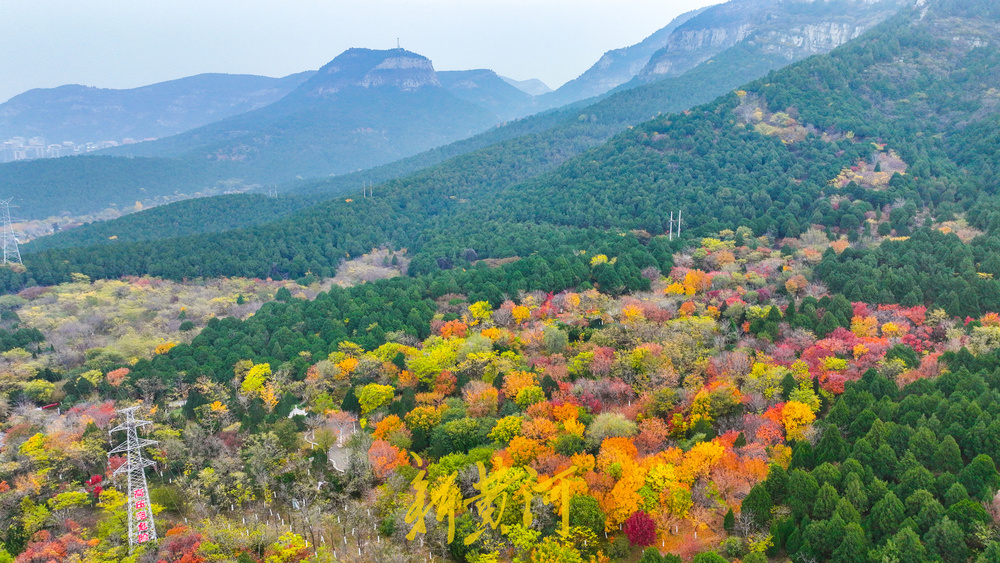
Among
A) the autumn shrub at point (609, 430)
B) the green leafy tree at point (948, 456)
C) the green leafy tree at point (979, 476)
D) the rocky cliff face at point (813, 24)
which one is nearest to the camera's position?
the green leafy tree at point (979, 476)

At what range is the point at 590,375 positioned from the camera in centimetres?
4581

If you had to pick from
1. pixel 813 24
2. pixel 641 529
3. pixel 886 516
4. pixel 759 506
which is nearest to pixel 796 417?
pixel 759 506

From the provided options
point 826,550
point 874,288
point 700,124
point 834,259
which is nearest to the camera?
point 826,550

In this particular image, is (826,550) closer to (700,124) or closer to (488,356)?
(488,356)

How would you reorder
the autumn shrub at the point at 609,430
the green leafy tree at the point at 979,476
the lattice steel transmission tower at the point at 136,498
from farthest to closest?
the autumn shrub at the point at 609,430
the lattice steel transmission tower at the point at 136,498
the green leafy tree at the point at 979,476

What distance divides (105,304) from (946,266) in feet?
314

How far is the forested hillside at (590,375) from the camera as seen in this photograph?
97.2ft

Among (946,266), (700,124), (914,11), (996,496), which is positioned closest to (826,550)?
(996,496)

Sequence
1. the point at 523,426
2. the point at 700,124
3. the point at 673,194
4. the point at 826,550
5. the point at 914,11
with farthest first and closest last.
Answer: the point at 914,11 < the point at 700,124 < the point at 673,194 < the point at 523,426 < the point at 826,550

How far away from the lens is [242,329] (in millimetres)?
62062

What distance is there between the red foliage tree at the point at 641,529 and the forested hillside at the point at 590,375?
147mm

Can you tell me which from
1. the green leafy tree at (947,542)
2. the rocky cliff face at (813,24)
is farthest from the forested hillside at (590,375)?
the rocky cliff face at (813,24)

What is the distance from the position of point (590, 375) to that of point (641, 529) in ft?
57.5

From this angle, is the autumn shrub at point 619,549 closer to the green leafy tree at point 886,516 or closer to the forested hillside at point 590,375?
the forested hillside at point 590,375
